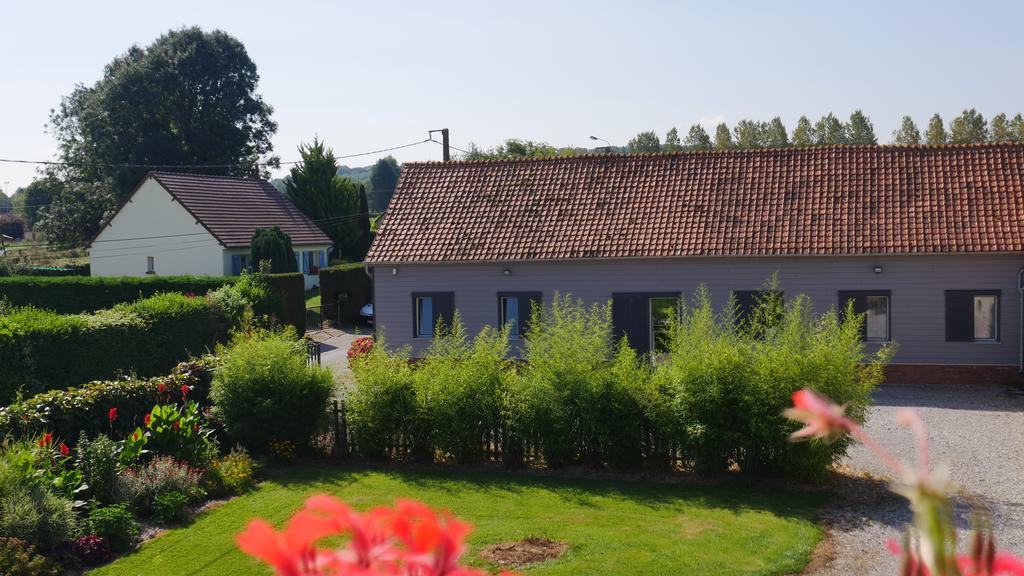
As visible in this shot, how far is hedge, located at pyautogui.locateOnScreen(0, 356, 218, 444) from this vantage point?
14.1m

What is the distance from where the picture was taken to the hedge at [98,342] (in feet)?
63.7

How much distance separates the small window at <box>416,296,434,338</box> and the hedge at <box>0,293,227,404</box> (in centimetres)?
602

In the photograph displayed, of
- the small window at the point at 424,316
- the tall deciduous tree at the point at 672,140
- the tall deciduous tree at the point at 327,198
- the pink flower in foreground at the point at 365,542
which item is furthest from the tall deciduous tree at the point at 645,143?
the pink flower in foreground at the point at 365,542

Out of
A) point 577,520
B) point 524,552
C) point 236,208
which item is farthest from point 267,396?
point 236,208

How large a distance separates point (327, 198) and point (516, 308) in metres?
32.9

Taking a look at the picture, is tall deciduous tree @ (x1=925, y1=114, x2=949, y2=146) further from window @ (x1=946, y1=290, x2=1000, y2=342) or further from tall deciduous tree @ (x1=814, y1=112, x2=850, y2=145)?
window @ (x1=946, y1=290, x2=1000, y2=342)

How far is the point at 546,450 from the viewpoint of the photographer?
16.2 m

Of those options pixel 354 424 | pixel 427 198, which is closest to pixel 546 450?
pixel 354 424

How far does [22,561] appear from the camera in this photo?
35.5 feet

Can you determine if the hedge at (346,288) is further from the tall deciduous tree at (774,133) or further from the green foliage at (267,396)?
the tall deciduous tree at (774,133)

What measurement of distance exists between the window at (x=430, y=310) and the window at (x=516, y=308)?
1406mm

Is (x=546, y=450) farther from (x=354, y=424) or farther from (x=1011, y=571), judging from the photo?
(x=1011, y=571)

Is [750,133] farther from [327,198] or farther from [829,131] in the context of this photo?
[327,198]

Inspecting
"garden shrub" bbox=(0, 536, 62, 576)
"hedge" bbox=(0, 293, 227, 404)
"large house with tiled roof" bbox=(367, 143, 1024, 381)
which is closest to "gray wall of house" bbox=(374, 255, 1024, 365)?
"large house with tiled roof" bbox=(367, 143, 1024, 381)
